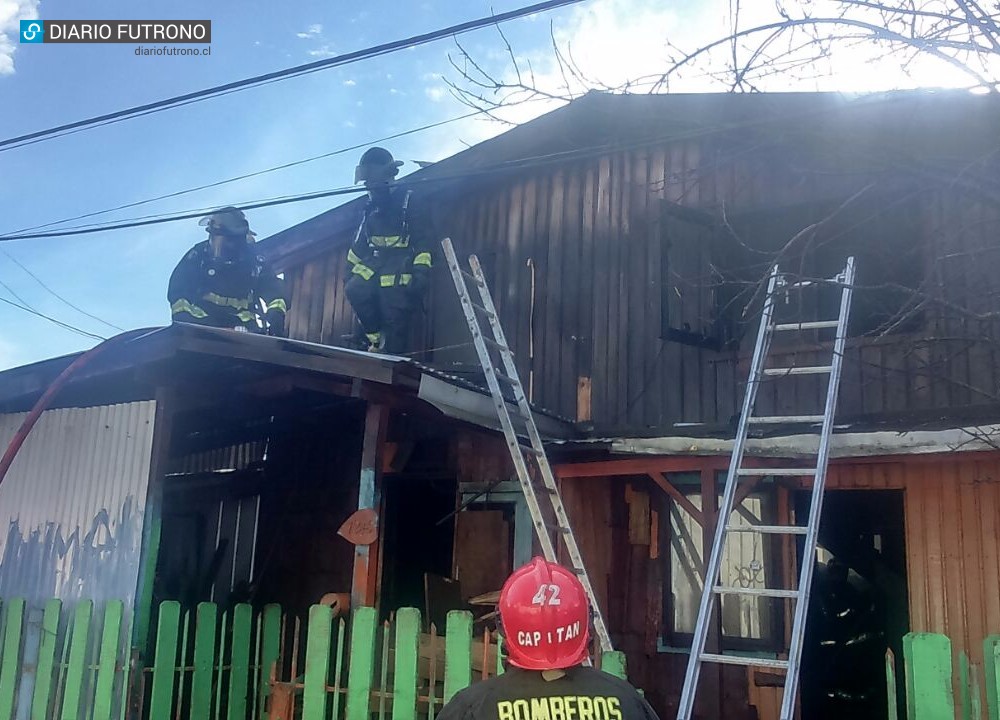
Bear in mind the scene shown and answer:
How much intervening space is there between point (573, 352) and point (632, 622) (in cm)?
252

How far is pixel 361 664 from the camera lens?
4930 mm

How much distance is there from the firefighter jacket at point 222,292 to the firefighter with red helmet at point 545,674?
6685 mm

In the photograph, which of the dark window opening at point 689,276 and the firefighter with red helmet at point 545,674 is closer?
the firefighter with red helmet at point 545,674

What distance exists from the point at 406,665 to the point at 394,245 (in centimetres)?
484

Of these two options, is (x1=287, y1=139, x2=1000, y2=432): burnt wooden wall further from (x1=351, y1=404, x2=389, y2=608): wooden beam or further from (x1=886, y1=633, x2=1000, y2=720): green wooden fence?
(x1=886, y1=633, x2=1000, y2=720): green wooden fence

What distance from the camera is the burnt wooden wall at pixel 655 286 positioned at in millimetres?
6953

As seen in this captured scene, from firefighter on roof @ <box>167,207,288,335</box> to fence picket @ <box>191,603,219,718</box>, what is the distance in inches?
135

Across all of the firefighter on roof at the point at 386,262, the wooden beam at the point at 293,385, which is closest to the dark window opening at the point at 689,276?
the firefighter on roof at the point at 386,262

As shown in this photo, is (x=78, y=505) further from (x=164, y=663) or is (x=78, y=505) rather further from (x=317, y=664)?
(x=317, y=664)

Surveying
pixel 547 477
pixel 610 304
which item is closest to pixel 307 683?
pixel 547 477

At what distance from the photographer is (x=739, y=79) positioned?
5180 millimetres

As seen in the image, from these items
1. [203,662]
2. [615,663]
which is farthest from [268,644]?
[615,663]

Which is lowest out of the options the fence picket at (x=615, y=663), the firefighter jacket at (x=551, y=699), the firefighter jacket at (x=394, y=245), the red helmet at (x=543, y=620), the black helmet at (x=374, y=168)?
the fence picket at (x=615, y=663)

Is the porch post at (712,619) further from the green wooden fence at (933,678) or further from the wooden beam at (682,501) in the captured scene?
the green wooden fence at (933,678)
